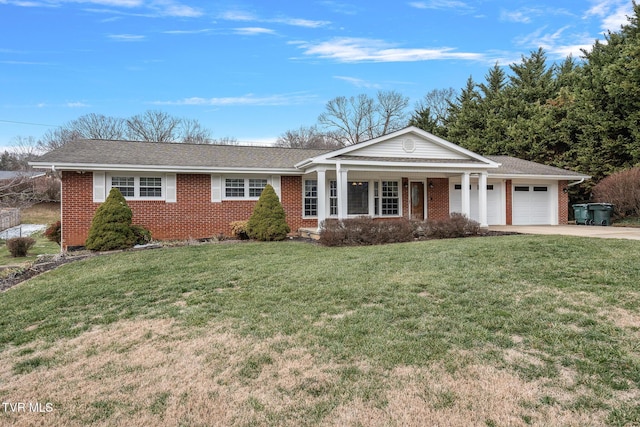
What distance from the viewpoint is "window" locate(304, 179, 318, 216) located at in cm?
1561

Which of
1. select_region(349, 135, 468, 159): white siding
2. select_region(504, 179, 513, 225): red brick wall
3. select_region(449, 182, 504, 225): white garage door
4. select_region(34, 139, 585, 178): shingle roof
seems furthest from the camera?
select_region(504, 179, 513, 225): red brick wall

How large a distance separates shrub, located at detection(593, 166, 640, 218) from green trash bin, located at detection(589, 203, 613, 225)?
45 cm

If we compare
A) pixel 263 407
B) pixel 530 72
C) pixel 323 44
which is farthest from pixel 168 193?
pixel 530 72

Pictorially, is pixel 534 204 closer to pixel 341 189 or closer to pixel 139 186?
pixel 341 189

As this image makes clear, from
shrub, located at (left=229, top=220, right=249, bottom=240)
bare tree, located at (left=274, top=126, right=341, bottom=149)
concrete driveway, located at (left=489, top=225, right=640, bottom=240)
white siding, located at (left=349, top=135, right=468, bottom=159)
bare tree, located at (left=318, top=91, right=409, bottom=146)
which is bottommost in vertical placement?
concrete driveway, located at (left=489, top=225, right=640, bottom=240)

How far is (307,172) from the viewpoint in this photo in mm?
14594

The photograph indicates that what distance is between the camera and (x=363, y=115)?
42.3 m

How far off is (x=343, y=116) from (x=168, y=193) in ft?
102

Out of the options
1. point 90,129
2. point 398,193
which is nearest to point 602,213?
point 398,193

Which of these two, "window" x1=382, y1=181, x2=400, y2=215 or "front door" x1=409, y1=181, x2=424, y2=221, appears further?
"front door" x1=409, y1=181, x2=424, y2=221

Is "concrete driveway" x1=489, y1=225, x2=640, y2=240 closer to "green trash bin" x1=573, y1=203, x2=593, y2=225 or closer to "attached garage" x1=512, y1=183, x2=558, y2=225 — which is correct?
"green trash bin" x1=573, y1=203, x2=593, y2=225

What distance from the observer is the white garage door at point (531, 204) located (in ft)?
59.6

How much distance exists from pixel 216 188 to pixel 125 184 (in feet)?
10.1

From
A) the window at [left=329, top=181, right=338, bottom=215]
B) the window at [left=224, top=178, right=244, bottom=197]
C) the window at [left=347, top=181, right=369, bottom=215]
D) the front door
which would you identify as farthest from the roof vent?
the window at [left=224, top=178, right=244, bottom=197]
